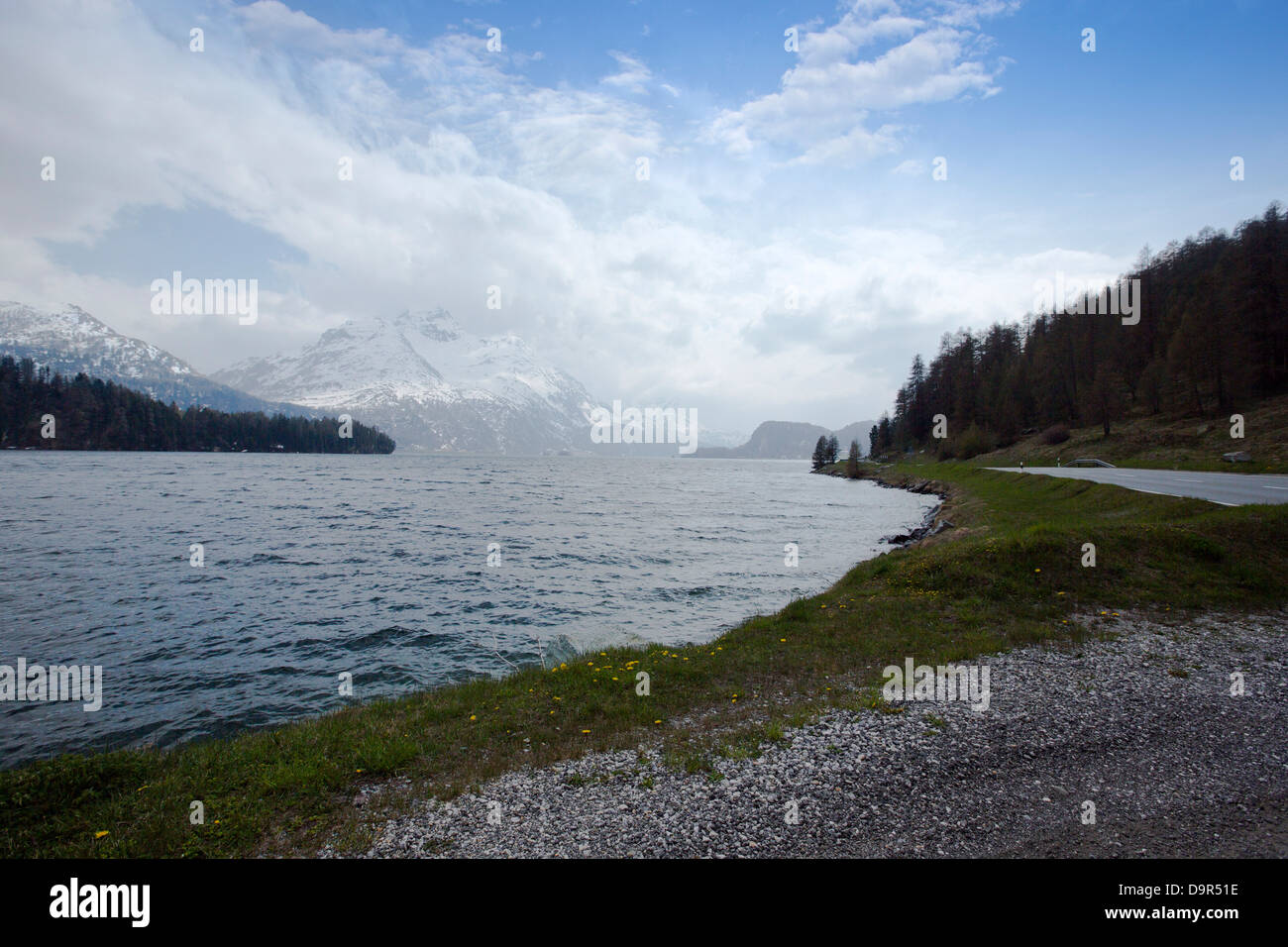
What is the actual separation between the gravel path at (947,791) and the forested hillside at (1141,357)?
267 feet

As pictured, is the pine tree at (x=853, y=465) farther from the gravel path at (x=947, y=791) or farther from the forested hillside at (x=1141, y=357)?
the gravel path at (x=947, y=791)

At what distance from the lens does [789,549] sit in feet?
132

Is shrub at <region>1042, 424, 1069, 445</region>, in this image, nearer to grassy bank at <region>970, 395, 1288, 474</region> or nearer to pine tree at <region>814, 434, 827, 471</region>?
grassy bank at <region>970, 395, 1288, 474</region>

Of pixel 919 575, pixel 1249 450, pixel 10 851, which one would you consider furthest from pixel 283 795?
pixel 1249 450

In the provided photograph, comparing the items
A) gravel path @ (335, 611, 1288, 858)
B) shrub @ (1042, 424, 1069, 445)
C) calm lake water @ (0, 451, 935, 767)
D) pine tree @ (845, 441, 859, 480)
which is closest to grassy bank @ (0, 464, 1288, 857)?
gravel path @ (335, 611, 1288, 858)

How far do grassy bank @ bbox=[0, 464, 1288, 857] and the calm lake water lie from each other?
14.2 feet

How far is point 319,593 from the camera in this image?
88.0ft

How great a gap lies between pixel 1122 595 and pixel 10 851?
26533 mm

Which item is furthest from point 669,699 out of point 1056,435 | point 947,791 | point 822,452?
point 822,452

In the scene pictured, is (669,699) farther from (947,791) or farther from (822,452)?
(822,452)

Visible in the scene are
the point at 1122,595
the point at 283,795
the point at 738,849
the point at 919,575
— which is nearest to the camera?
the point at 738,849

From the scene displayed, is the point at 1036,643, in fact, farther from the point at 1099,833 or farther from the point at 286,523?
the point at 286,523

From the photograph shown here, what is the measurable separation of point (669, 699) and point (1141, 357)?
11646cm

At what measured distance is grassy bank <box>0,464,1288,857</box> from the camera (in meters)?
8.20
